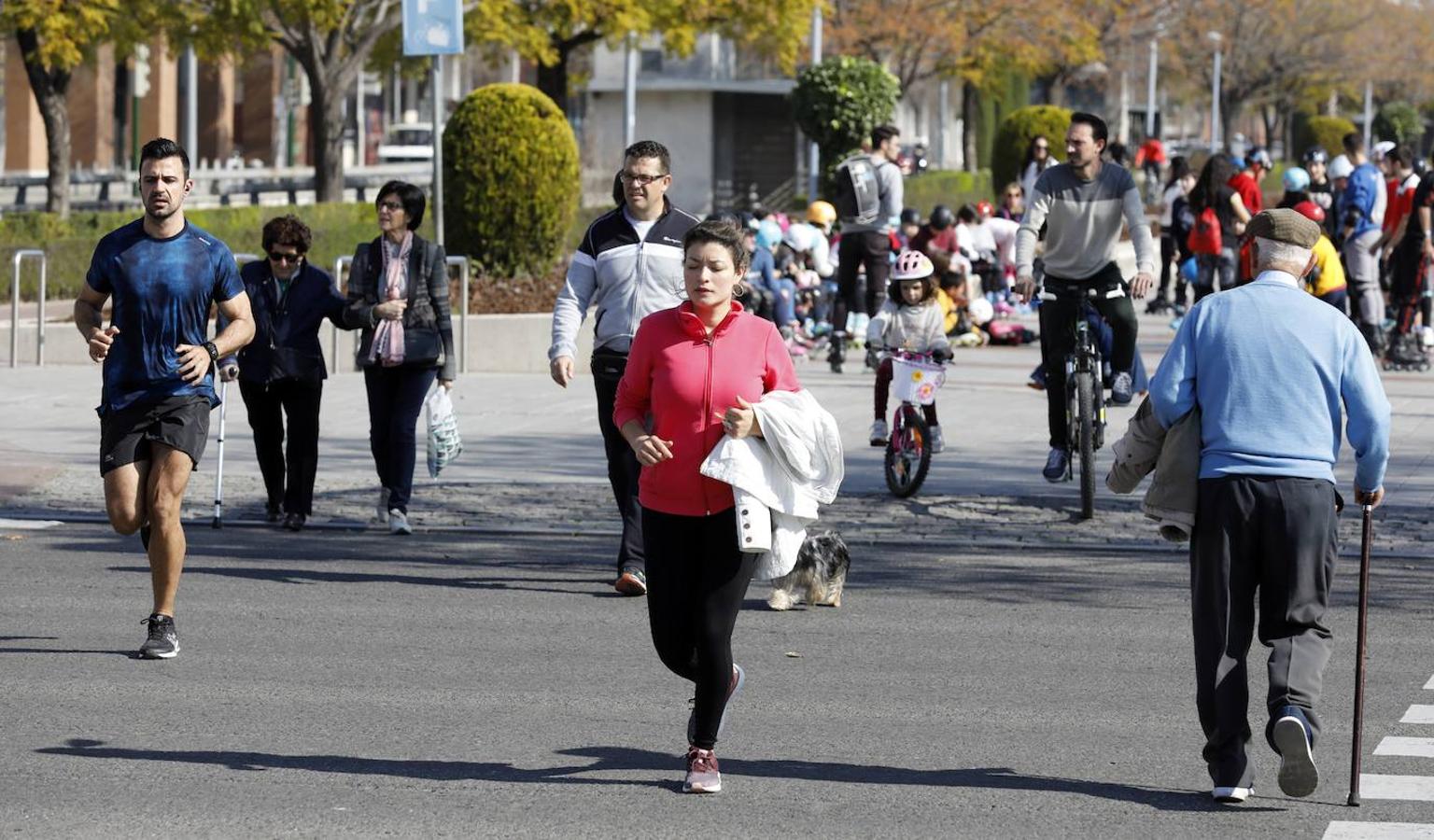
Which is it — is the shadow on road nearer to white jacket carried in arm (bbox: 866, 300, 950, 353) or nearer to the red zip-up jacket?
the red zip-up jacket

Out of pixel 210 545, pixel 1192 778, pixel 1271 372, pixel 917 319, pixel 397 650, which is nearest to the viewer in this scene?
pixel 1271 372

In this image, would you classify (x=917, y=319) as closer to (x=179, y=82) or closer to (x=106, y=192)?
(x=106, y=192)

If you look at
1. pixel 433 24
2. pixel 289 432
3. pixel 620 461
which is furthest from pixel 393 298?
pixel 433 24

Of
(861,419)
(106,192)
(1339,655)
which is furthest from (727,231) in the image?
(106,192)

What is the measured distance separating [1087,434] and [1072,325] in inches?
31.1

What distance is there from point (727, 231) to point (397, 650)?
9.25ft

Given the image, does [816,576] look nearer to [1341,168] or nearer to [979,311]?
Result: [979,311]

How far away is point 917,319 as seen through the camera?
41.7 ft

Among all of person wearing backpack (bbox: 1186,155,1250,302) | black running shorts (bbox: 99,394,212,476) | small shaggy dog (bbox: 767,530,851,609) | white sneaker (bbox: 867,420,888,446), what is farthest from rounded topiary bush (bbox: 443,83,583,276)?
black running shorts (bbox: 99,394,212,476)

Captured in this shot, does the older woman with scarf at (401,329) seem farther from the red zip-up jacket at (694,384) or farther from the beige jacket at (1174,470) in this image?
the beige jacket at (1174,470)

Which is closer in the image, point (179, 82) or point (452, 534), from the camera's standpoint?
point (452, 534)

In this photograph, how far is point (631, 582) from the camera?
394 inches

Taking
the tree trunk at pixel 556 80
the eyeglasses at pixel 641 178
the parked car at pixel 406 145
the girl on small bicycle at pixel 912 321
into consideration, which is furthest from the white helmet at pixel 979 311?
the parked car at pixel 406 145

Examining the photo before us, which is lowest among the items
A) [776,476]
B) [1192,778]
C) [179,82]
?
[1192,778]
